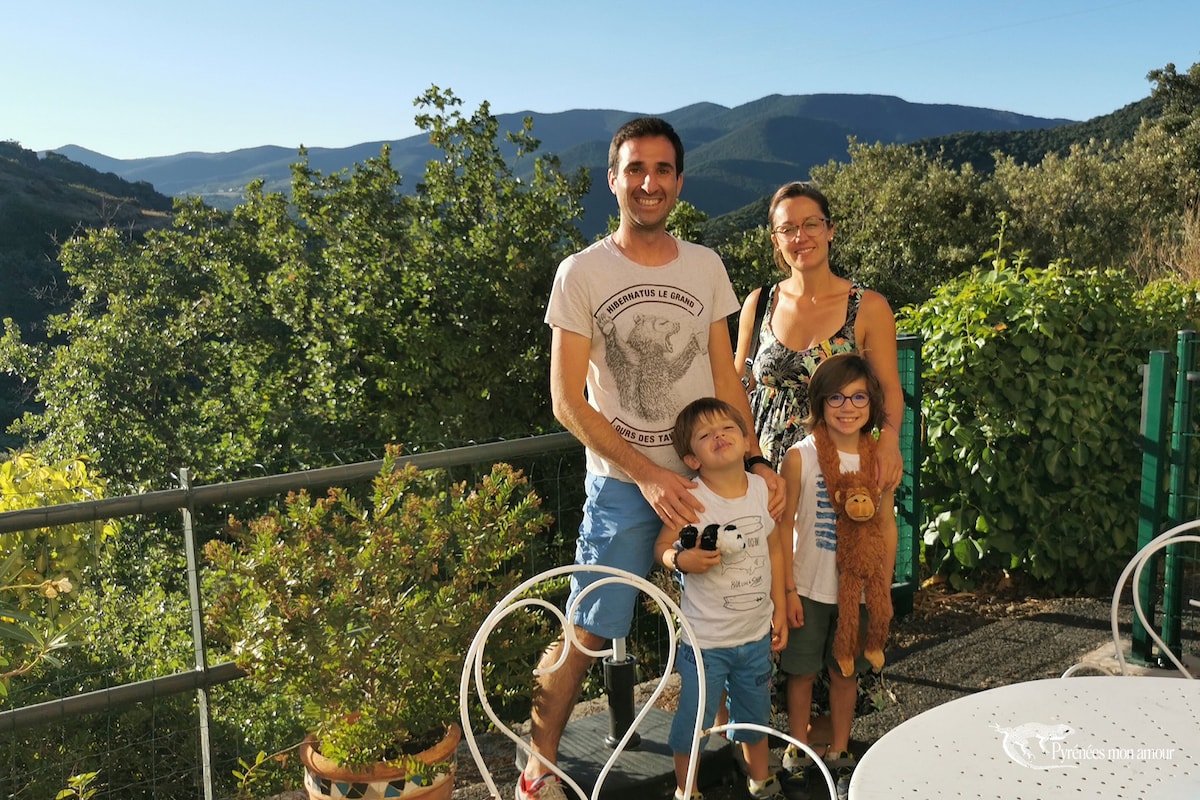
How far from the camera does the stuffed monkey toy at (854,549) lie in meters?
2.99

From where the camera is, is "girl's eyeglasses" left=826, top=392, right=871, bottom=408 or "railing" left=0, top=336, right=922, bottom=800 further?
"girl's eyeglasses" left=826, top=392, right=871, bottom=408

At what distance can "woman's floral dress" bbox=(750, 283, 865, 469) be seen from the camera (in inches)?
121

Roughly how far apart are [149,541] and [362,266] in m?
3.66

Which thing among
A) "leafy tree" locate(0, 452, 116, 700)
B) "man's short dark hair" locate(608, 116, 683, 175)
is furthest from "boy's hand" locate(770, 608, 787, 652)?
"leafy tree" locate(0, 452, 116, 700)

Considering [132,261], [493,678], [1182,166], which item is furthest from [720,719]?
[1182,166]

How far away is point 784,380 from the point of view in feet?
10.3

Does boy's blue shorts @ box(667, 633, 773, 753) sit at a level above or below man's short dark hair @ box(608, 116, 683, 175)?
below

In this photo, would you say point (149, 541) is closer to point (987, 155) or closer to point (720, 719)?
point (720, 719)

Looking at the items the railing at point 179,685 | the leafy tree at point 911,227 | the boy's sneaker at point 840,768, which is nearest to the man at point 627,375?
the railing at point 179,685

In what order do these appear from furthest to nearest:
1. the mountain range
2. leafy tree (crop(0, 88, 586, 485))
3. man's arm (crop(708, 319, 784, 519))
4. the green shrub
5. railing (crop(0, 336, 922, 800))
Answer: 1. the mountain range
2. leafy tree (crop(0, 88, 586, 485))
3. the green shrub
4. man's arm (crop(708, 319, 784, 519))
5. railing (crop(0, 336, 922, 800))

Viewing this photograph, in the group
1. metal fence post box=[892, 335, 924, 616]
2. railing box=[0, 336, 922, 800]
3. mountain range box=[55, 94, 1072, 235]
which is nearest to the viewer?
railing box=[0, 336, 922, 800]

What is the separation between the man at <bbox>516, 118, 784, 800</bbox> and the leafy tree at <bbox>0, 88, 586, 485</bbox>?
18.3ft

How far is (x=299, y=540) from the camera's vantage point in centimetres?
256

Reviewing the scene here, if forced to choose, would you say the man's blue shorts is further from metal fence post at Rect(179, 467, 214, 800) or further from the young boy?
metal fence post at Rect(179, 467, 214, 800)
